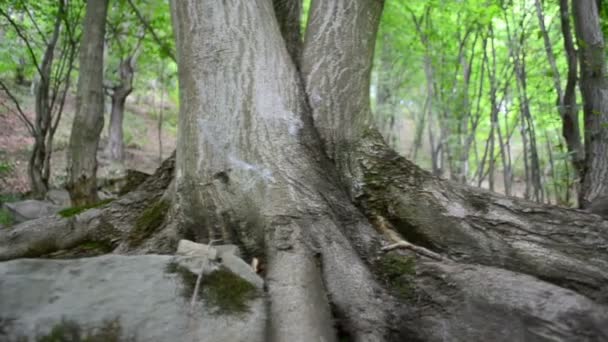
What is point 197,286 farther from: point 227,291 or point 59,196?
point 59,196

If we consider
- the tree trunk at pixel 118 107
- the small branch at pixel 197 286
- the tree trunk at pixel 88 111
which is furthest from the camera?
the tree trunk at pixel 118 107

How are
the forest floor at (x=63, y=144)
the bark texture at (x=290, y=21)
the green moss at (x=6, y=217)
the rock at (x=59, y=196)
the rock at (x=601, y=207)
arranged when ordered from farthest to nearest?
the forest floor at (x=63, y=144) → the rock at (x=59, y=196) → the green moss at (x=6, y=217) → the bark texture at (x=290, y=21) → the rock at (x=601, y=207)

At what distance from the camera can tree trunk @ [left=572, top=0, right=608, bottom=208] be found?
3879 millimetres

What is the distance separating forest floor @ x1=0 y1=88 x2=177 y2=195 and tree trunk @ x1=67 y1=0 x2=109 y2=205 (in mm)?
5819

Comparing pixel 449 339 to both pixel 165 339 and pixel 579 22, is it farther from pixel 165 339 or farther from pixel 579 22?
pixel 579 22

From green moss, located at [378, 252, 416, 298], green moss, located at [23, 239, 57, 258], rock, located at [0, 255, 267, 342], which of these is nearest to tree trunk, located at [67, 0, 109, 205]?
green moss, located at [23, 239, 57, 258]

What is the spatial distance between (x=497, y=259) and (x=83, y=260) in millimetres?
2176

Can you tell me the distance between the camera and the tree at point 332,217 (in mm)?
2240

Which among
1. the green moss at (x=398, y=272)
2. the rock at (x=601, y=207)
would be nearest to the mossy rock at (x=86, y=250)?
the green moss at (x=398, y=272)

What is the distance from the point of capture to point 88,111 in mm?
5309

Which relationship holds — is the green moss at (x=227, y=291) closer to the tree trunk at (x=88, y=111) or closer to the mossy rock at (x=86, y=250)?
the mossy rock at (x=86, y=250)

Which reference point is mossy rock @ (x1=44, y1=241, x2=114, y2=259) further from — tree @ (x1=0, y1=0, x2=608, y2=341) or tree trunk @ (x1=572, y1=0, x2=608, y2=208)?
tree trunk @ (x1=572, y1=0, x2=608, y2=208)

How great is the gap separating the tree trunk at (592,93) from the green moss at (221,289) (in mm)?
3027

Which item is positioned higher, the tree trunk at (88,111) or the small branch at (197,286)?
the tree trunk at (88,111)
